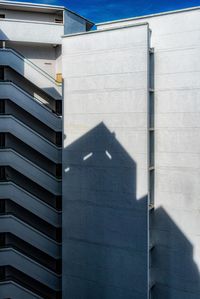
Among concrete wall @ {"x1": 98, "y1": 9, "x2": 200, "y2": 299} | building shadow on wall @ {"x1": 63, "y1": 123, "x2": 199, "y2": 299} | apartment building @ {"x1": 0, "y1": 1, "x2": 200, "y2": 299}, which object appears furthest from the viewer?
building shadow on wall @ {"x1": 63, "y1": 123, "x2": 199, "y2": 299}

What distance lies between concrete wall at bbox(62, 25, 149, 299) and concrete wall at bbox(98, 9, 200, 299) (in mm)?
1132

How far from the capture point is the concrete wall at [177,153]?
20500mm

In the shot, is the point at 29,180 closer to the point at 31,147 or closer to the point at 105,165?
the point at 31,147

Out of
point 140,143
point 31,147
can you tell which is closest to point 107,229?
point 140,143

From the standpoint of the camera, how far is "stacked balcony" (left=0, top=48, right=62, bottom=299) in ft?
79.6

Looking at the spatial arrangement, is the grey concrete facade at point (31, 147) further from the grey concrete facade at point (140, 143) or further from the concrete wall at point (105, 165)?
the grey concrete facade at point (140, 143)

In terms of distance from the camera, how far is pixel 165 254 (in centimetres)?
2177

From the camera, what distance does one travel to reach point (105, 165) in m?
22.3

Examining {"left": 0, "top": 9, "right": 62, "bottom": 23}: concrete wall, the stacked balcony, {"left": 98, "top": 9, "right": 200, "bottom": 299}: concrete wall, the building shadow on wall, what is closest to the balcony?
the stacked balcony

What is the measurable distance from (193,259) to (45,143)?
474 inches

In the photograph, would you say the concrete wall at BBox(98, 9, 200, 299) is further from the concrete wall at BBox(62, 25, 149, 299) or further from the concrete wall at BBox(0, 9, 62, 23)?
the concrete wall at BBox(0, 9, 62, 23)

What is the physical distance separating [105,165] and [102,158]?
0.48 m

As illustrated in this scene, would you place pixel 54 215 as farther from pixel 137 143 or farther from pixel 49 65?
pixel 49 65

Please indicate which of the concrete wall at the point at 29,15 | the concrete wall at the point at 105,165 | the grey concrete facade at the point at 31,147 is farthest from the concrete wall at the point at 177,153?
the concrete wall at the point at 29,15
